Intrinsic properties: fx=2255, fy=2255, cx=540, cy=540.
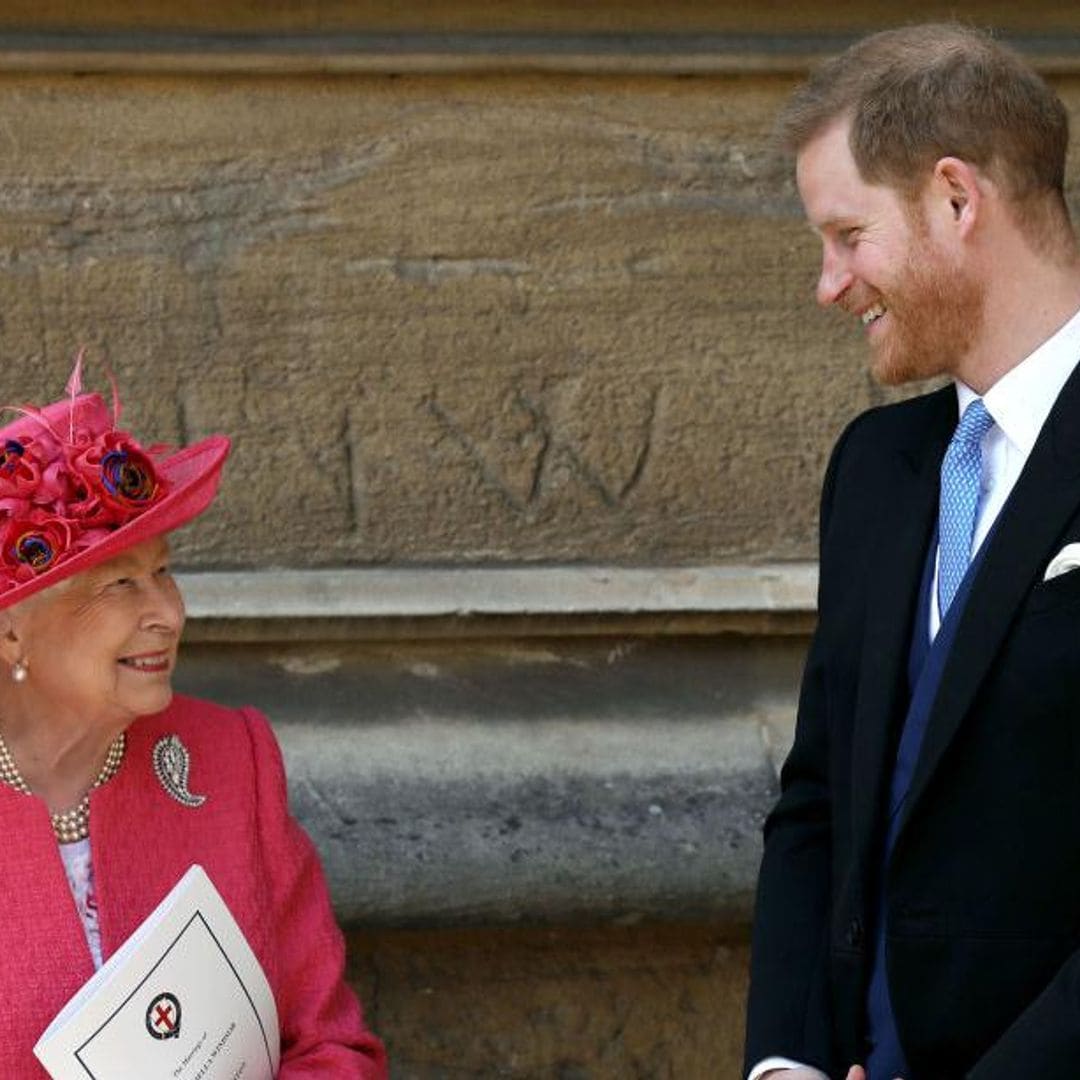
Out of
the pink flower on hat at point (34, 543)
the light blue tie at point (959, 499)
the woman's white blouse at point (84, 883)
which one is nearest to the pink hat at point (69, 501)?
the pink flower on hat at point (34, 543)

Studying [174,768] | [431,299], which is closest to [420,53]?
[431,299]

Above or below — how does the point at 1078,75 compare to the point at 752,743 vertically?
above

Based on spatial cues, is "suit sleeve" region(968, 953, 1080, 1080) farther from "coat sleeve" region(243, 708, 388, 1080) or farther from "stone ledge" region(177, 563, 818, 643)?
"stone ledge" region(177, 563, 818, 643)

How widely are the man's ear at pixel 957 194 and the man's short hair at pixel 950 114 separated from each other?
13 millimetres

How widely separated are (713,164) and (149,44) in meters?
0.95

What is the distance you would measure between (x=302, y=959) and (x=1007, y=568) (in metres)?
1.04

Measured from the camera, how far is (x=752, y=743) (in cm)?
382

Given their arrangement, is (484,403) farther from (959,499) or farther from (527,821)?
(959,499)

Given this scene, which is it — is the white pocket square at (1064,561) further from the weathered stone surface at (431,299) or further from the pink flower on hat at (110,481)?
the weathered stone surface at (431,299)

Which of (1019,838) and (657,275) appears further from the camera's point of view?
(657,275)

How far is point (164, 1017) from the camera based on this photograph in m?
2.48

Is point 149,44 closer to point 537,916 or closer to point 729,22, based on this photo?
point 729,22

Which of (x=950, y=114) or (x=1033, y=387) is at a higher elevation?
(x=950, y=114)

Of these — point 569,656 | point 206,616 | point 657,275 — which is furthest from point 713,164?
point 206,616
